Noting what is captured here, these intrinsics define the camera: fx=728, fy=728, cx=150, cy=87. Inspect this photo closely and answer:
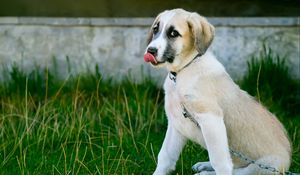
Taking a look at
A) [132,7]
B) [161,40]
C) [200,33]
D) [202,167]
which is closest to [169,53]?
[161,40]

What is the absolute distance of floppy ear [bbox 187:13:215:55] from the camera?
→ 16.0 feet

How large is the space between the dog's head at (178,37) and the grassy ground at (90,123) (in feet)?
3.47

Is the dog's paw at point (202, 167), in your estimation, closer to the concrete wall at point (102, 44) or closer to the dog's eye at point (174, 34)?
the dog's eye at point (174, 34)

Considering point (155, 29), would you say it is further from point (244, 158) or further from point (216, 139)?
point (244, 158)

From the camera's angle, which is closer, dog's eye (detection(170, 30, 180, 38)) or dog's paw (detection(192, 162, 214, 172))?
dog's eye (detection(170, 30, 180, 38))

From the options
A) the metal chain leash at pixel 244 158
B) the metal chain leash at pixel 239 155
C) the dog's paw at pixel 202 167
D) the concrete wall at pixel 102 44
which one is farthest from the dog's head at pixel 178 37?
the concrete wall at pixel 102 44

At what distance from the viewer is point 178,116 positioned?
4.99 metres

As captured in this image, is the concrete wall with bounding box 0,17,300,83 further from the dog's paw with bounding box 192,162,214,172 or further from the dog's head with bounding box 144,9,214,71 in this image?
the dog's head with bounding box 144,9,214,71

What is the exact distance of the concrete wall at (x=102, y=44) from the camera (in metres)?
8.27

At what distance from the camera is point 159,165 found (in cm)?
530

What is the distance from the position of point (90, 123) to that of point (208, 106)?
222 cm

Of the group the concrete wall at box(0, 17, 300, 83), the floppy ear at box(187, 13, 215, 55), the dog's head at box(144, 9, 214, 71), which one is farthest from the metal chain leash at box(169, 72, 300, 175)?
the concrete wall at box(0, 17, 300, 83)

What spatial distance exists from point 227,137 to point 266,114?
1.14ft

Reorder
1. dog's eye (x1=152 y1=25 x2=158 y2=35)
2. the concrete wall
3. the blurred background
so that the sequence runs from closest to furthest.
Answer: dog's eye (x1=152 y1=25 x2=158 y2=35) → the concrete wall → the blurred background
